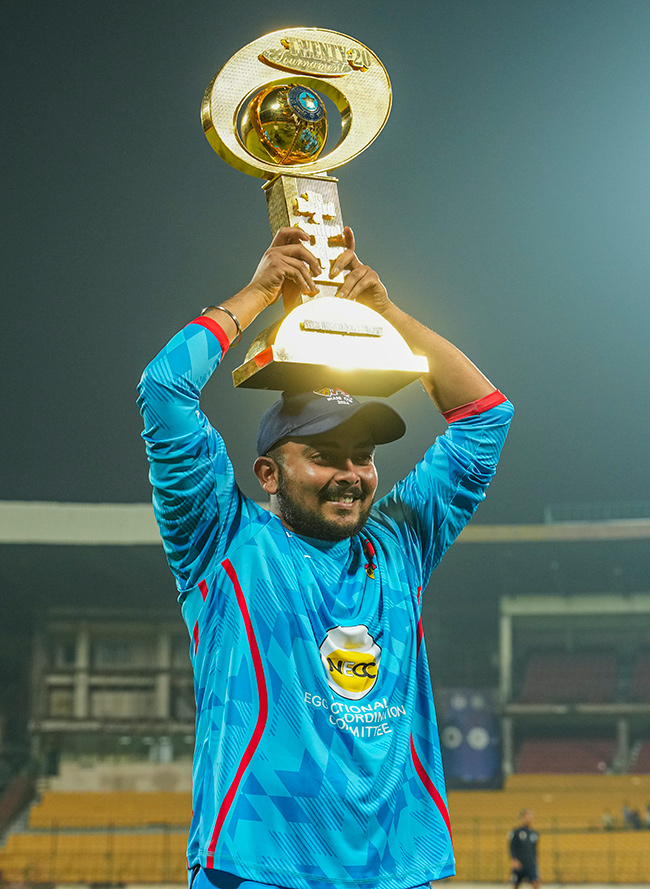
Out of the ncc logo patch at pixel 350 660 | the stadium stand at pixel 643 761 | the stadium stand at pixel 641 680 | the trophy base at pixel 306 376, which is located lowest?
the stadium stand at pixel 643 761

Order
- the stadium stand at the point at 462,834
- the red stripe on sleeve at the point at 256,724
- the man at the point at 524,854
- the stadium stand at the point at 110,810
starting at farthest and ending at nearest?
the stadium stand at the point at 110,810, the stadium stand at the point at 462,834, the man at the point at 524,854, the red stripe on sleeve at the point at 256,724

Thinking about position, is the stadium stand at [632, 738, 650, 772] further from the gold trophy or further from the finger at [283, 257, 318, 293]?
the finger at [283, 257, 318, 293]

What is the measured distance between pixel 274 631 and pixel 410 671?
278 mm

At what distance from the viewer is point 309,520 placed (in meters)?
1.73

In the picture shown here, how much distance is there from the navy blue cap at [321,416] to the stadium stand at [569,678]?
70.1 feet

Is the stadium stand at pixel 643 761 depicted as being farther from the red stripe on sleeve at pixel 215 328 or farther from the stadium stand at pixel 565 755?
the red stripe on sleeve at pixel 215 328

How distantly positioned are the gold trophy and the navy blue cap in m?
0.06

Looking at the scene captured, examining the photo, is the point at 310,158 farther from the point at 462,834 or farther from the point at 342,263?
the point at 462,834

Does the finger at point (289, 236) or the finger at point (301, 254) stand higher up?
the finger at point (289, 236)

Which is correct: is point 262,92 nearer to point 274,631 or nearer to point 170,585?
point 274,631

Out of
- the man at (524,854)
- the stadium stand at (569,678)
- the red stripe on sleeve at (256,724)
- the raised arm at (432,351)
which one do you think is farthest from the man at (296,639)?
the stadium stand at (569,678)

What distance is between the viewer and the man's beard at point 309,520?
172cm

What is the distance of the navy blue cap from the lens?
1.72m

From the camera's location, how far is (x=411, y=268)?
50.0 feet
